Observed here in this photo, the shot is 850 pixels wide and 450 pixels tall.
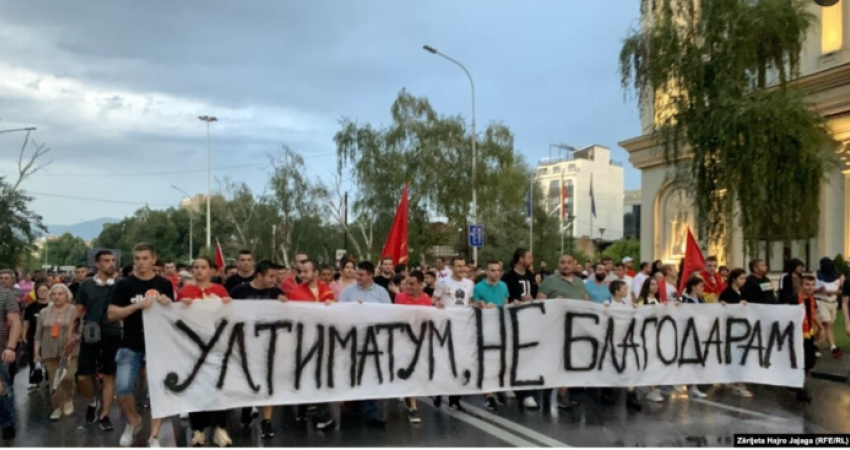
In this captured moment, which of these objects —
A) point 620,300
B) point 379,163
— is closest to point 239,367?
point 620,300

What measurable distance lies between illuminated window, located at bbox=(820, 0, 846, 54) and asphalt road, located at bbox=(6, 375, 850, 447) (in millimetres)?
15235

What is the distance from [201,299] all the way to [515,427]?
10.4 feet

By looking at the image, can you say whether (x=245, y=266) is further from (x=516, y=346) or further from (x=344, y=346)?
(x=516, y=346)

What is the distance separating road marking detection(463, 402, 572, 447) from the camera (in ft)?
20.6

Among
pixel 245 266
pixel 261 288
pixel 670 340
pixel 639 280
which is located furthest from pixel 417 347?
pixel 639 280

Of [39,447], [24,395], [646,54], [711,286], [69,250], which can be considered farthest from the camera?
[69,250]

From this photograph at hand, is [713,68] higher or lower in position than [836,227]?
higher

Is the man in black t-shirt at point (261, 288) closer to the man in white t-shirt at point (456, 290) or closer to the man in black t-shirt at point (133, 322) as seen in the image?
the man in black t-shirt at point (133, 322)

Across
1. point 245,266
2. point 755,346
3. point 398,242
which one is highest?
point 398,242

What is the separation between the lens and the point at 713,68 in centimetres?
1509

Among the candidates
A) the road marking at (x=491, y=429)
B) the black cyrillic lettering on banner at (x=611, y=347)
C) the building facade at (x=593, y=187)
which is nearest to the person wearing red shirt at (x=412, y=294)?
the road marking at (x=491, y=429)

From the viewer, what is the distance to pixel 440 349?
7324 mm

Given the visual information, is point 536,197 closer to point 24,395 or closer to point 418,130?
point 418,130

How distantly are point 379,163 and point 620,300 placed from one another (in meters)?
27.3
